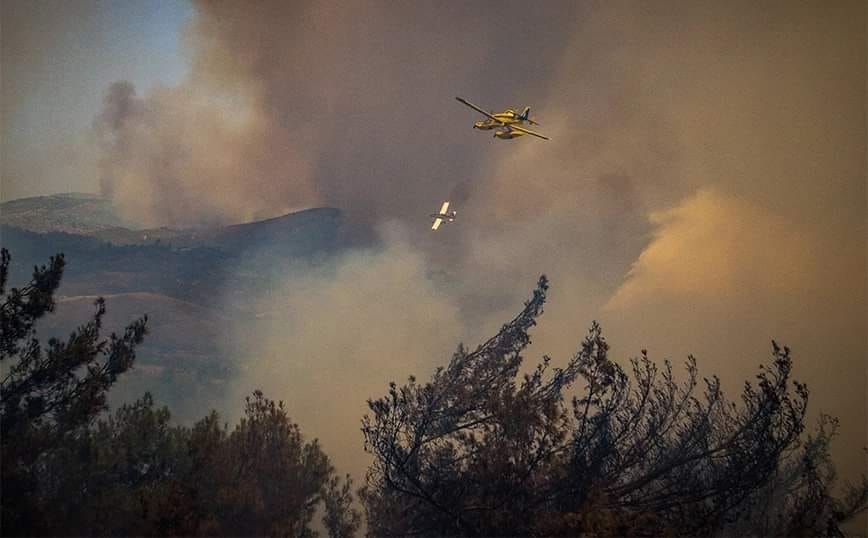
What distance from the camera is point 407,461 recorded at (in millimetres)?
17781

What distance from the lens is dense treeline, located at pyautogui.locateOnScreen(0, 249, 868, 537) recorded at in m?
16.2

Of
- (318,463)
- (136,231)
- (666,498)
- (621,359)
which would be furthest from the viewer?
(136,231)

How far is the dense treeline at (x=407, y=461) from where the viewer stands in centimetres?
1622

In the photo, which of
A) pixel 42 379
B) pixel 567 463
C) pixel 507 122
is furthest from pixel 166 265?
pixel 567 463

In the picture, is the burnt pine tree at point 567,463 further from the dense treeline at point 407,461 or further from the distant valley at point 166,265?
the distant valley at point 166,265

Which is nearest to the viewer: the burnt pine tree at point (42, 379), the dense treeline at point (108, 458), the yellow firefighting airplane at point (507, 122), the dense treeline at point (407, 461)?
the dense treeline at point (108, 458)

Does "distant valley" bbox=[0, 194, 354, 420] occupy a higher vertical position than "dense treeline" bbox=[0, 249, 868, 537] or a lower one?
higher

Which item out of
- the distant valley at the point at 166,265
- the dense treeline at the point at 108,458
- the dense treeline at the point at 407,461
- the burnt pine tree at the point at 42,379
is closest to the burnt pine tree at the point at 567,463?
A: the dense treeline at the point at 407,461

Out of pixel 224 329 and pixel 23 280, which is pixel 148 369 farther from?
pixel 23 280

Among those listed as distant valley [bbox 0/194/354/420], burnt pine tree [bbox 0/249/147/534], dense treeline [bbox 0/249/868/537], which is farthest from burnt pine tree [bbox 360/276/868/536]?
distant valley [bbox 0/194/354/420]

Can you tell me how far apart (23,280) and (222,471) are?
34.2 metres

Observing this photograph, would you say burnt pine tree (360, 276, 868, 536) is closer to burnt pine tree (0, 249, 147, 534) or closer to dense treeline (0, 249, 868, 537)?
dense treeline (0, 249, 868, 537)

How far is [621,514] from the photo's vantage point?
16.1m

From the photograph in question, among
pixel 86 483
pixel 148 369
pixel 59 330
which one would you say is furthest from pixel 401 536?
pixel 59 330
